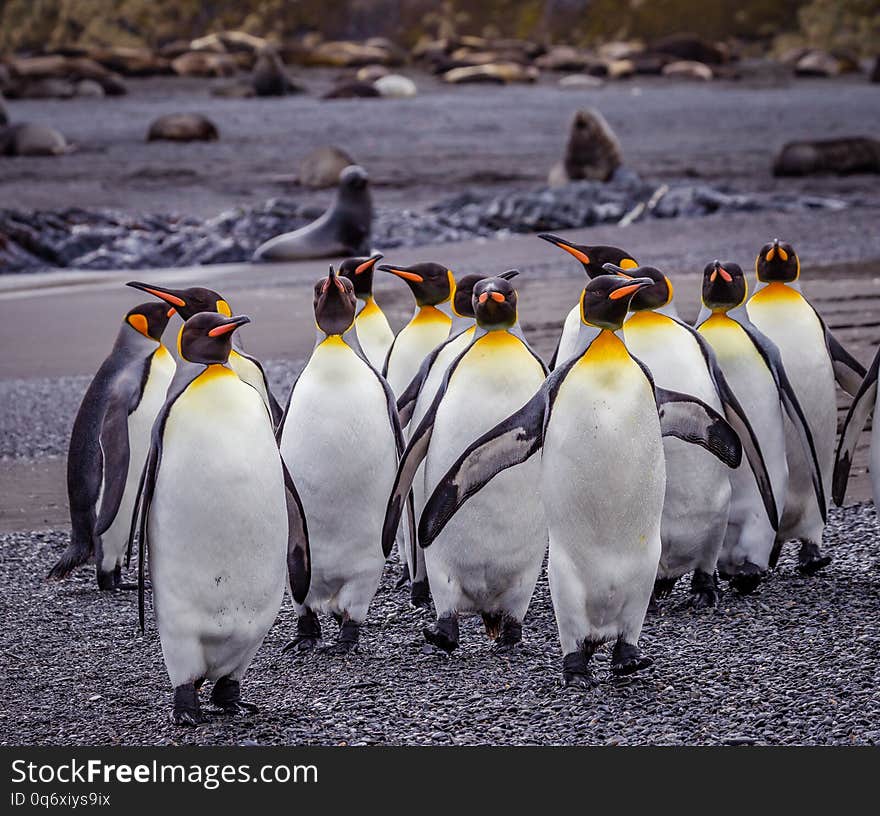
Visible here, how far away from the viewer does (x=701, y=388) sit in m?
4.25

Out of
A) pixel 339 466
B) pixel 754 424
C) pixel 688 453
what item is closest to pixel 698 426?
pixel 688 453

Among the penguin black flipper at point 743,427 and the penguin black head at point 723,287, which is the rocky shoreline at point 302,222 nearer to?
the penguin black head at point 723,287

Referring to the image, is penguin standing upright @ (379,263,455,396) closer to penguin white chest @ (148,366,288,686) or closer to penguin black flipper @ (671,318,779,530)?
penguin black flipper @ (671,318,779,530)

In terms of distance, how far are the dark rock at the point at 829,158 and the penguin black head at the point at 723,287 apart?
46.4ft

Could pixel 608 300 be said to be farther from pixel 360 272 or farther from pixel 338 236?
pixel 338 236

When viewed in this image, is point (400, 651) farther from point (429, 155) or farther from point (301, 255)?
point (429, 155)

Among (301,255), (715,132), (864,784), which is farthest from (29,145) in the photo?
(864,784)

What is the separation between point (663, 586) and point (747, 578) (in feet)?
0.91

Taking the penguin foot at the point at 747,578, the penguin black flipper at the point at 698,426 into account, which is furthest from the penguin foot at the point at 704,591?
the penguin black flipper at the point at 698,426

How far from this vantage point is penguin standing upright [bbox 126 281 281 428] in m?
3.94

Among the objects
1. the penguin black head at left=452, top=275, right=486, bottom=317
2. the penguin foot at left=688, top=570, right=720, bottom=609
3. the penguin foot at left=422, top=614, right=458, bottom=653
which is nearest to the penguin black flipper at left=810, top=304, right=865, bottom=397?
the penguin foot at left=688, top=570, right=720, bottom=609

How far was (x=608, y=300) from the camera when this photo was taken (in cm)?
364

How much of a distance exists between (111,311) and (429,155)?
12279 millimetres

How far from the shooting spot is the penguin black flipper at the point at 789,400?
14.8ft
